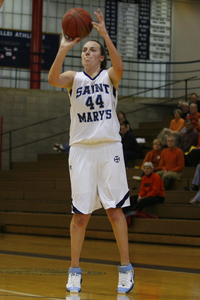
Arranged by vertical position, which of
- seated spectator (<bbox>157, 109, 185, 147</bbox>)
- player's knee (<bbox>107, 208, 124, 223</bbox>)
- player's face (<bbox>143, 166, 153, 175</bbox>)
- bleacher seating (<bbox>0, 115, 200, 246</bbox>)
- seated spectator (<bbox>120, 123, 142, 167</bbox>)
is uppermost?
seated spectator (<bbox>157, 109, 185, 147</bbox>)

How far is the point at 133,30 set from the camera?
514 inches

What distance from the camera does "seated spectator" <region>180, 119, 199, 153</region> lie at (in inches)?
327

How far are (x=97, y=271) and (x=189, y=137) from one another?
4.96 meters

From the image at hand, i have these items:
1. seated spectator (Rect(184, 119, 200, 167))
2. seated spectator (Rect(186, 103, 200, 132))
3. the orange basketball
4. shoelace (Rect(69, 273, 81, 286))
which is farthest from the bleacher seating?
the orange basketball

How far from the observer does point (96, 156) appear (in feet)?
10.1

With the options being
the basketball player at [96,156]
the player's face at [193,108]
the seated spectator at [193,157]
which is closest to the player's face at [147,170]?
the seated spectator at [193,157]

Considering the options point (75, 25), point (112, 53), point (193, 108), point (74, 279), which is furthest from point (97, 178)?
point (193, 108)

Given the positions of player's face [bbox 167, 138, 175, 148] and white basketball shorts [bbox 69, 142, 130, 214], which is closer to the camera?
white basketball shorts [bbox 69, 142, 130, 214]

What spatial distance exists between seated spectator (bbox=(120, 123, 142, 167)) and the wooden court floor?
9.17 feet

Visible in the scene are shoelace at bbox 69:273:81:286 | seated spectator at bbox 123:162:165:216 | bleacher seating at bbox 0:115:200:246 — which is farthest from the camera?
seated spectator at bbox 123:162:165:216

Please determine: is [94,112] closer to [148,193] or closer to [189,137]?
[148,193]

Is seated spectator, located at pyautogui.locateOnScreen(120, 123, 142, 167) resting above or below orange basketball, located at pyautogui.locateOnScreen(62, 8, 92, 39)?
below

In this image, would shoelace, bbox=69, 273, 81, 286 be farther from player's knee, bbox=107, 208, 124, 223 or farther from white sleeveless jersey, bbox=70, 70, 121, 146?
white sleeveless jersey, bbox=70, 70, 121, 146

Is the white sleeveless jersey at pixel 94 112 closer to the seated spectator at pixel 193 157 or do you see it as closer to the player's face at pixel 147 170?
the player's face at pixel 147 170
